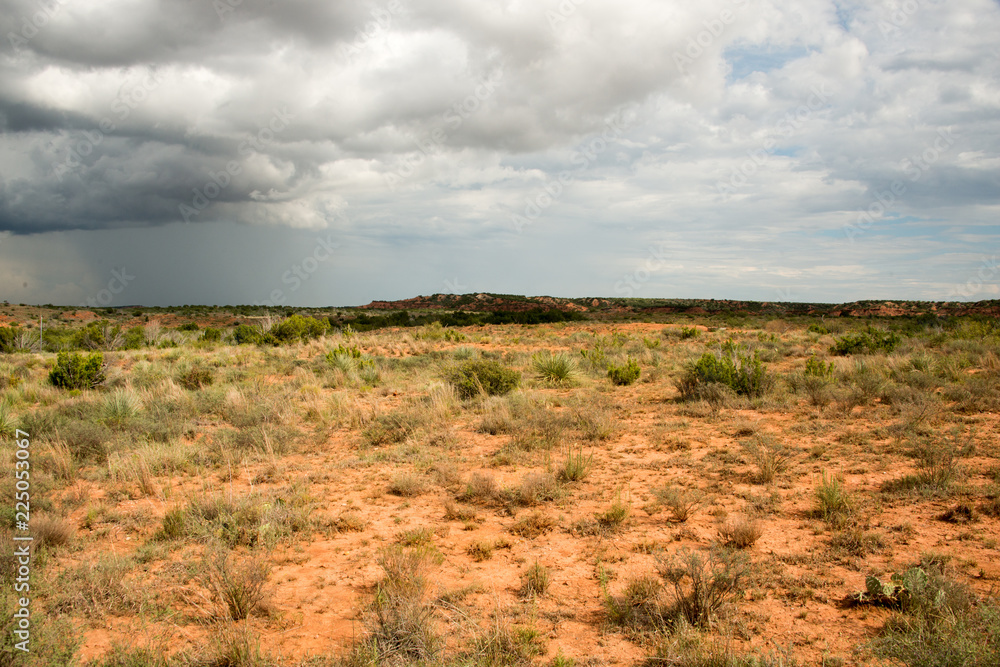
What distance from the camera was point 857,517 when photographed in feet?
17.0

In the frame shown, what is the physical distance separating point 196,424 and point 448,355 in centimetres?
1007

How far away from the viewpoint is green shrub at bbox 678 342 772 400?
11.0 meters

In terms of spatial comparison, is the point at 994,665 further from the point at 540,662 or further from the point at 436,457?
the point at 436,457

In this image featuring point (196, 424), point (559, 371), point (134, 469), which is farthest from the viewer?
point (559, 371)

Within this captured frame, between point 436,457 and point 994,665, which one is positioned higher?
point 994,665

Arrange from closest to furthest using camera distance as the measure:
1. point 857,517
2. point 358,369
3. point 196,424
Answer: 1. point 857,517
2. point 196,424
3. point 358,369

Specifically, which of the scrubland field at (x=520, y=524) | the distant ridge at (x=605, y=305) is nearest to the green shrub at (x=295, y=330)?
the scrubland field at (x=520, y=524)

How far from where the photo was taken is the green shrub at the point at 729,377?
1101cm

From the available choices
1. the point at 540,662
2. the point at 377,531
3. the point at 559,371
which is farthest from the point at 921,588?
the point at 559,371

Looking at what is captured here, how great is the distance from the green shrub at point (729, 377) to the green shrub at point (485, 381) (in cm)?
393

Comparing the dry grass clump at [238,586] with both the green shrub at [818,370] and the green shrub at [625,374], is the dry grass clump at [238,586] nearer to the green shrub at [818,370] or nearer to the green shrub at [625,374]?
the green shrub at [625,374]

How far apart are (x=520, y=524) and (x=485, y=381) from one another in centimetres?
674

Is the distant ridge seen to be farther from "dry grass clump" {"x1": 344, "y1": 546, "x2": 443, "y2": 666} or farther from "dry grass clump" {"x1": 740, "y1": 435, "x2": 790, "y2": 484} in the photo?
"dry grass clump" {"x1": 344, "y1": 546, "x2": 443, "y2": 666}

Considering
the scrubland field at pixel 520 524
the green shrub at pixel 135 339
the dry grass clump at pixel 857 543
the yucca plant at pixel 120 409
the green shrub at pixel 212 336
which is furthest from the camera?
the green shrub at pixel 212 336
